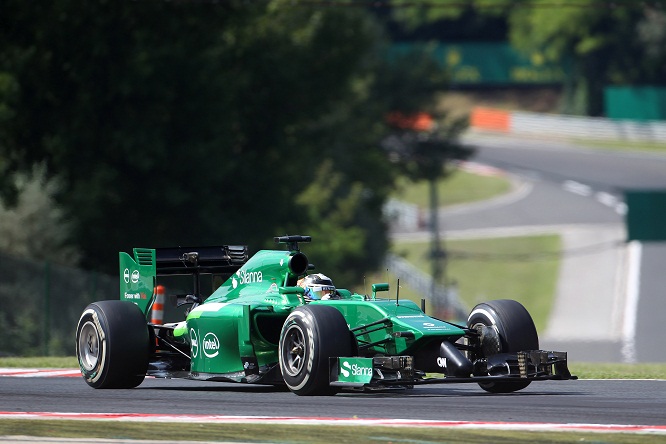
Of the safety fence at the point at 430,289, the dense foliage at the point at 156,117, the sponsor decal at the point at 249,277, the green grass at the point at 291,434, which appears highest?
the dense foliage at the point at 156,117

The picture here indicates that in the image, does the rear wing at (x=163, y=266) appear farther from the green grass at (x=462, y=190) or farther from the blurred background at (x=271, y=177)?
the green grass at (x=462, y=190)

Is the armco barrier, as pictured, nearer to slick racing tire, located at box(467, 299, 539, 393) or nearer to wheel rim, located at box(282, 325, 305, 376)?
slick racing tire, located at box(467, 299, 539, 393)

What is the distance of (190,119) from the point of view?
134 feet

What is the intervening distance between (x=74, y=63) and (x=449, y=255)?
94.7 feet

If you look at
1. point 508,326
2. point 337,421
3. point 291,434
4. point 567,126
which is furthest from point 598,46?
point 291,434

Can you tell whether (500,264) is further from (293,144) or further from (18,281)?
(18,281)

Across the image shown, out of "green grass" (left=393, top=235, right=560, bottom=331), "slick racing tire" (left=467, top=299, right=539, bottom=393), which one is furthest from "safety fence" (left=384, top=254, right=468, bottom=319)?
"slick racing tire" (left=467, top=299, right=539, bottom=393)

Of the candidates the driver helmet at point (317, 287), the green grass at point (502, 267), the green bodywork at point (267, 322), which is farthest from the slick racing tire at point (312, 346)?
the green grass at point (502, 267)

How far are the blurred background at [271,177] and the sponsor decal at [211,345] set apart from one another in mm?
7607

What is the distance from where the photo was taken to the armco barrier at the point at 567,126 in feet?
293

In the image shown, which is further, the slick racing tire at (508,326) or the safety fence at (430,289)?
the safety fence at (430,289)

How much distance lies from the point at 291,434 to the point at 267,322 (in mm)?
3758

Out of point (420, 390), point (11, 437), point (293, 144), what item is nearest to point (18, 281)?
point (420, 390)

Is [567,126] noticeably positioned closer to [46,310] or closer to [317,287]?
[46,310]
